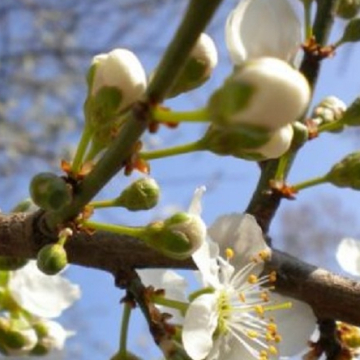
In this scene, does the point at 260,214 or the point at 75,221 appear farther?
the point at 260,214

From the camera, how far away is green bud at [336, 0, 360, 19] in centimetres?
138

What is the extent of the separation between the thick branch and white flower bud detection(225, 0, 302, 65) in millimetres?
263

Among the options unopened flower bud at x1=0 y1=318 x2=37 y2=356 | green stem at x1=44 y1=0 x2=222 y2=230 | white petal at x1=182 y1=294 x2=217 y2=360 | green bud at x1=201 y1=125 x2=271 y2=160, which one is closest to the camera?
green stem at x1=44 y1=0 x2=222 y2=230

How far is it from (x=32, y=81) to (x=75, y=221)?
16.8ft

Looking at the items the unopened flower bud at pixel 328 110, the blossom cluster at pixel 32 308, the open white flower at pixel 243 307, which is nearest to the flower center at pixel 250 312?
the open white flower at pixel 243 307

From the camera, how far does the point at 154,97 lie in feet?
2.73

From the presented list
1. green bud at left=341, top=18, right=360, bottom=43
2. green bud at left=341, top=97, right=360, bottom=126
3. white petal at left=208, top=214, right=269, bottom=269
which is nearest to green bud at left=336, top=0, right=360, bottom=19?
green bud at left=341, top=18, right=360, bottom=43

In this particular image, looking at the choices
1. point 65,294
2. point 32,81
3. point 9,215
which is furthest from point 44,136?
point 9,215

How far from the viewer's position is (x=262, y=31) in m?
1.04

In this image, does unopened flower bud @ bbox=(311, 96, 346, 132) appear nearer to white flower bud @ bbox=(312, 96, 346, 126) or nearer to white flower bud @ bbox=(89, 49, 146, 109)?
white flower bud @ bbox=(312, 96, 346, 126)

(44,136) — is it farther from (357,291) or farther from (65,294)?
(357,291)

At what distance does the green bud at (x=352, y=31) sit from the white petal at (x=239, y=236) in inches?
11.2

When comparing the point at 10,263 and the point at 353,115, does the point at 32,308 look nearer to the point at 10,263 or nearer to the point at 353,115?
the point at 10,263

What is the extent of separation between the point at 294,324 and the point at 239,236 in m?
0.12
